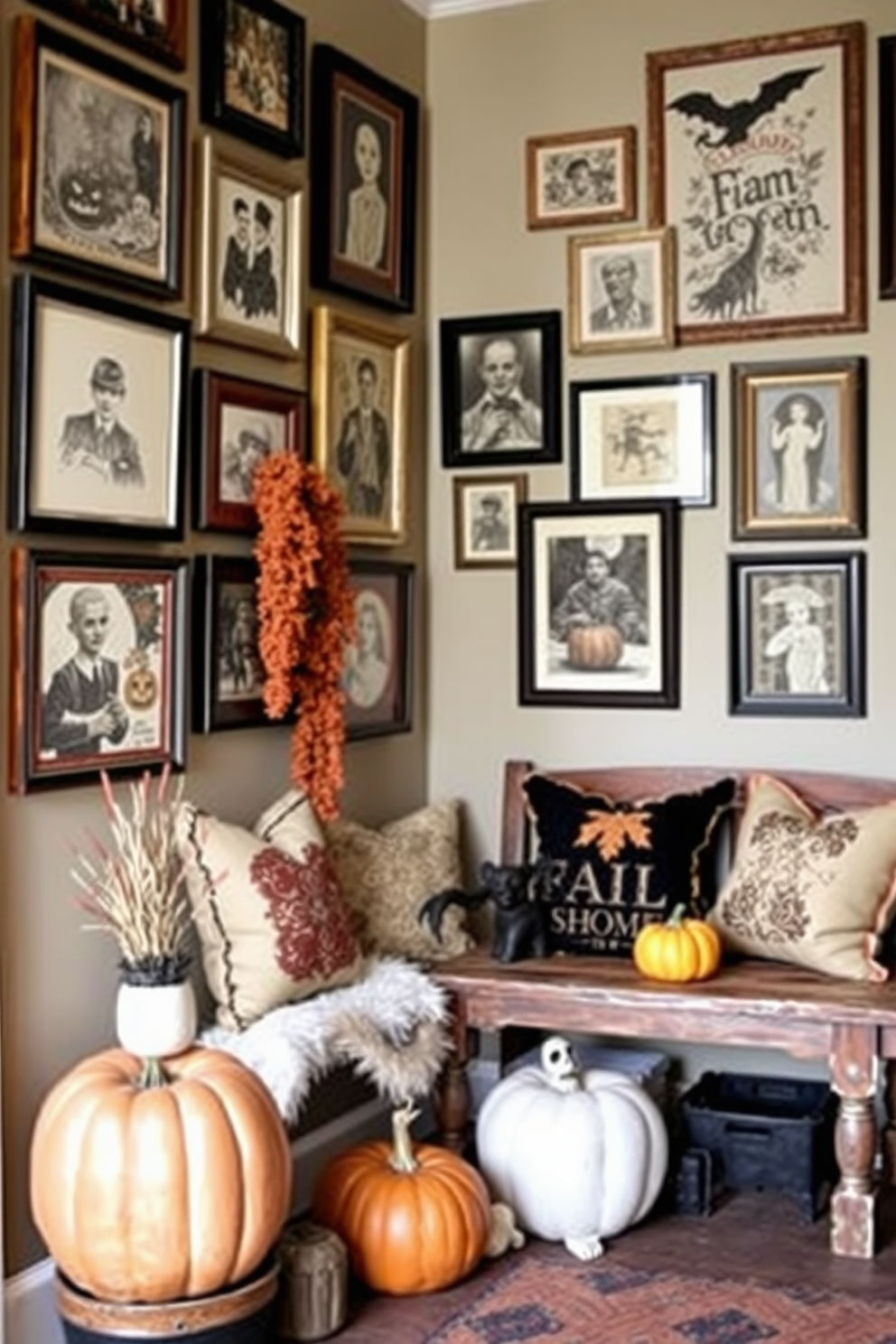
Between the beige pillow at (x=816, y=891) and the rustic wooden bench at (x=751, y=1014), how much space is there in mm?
59

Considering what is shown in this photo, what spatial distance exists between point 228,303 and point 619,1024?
Result: 176 cm

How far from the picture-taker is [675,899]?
3949 millimetres

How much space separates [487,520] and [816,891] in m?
1.36

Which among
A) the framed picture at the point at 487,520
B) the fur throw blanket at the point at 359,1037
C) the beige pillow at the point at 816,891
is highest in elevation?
the framed picture at the point at 487,520

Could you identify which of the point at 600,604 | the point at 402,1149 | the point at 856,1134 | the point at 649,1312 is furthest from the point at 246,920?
the point at 600,604

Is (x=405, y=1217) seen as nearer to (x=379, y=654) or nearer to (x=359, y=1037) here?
(x=359, y=1037)

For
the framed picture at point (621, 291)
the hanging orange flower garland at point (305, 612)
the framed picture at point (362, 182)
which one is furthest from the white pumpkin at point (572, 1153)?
the framed picture at point (362, 182)

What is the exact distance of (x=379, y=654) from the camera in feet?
14.0

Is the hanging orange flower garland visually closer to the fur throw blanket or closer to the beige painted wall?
the beige painted wall

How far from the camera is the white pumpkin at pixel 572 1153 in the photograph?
136 inches

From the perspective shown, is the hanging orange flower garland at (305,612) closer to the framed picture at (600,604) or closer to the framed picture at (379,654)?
the framed picture at (379,654)

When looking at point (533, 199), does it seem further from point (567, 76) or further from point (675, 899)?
point (675, 899)

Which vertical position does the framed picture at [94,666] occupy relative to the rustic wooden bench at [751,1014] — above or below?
above

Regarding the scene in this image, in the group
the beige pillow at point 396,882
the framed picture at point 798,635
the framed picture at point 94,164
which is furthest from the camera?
the framed picture at point 798,635
